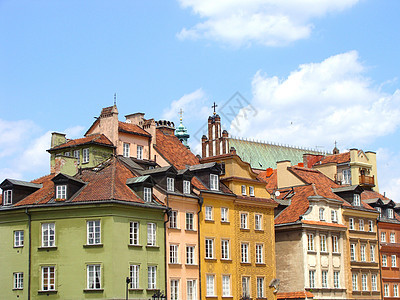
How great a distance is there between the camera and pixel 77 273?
52.8 m

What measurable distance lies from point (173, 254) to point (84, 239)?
788cm

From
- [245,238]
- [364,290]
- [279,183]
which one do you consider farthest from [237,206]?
[364,290]

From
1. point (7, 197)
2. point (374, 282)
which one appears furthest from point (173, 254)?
point (374, 282)

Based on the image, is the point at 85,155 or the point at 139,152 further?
the point at 139,152

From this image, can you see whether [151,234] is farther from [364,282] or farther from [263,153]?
[263,153]

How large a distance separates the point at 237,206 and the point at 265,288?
7.63 meters

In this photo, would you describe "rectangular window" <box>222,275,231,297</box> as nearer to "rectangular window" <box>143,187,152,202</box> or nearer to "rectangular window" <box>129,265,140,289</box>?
"rectangular window" <box>129,265,140,289</box>

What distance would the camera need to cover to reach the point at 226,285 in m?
61.9

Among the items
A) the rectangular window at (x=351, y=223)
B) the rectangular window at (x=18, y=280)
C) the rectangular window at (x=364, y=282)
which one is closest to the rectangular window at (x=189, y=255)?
the rectangular window at (x=18, y=280)

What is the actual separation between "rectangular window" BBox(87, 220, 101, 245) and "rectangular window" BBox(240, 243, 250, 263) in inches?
597

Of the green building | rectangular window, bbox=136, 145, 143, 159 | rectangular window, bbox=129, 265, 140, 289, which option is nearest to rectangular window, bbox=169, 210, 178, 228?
the green building

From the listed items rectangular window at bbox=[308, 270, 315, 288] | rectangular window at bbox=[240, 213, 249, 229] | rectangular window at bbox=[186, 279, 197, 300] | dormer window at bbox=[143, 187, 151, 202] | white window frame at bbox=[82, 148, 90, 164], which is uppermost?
white window frame at bbox=[82, 148, 90, 164]

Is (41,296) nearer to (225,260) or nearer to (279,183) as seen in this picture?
(225,260)

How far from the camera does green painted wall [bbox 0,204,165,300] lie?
52.4 meters
